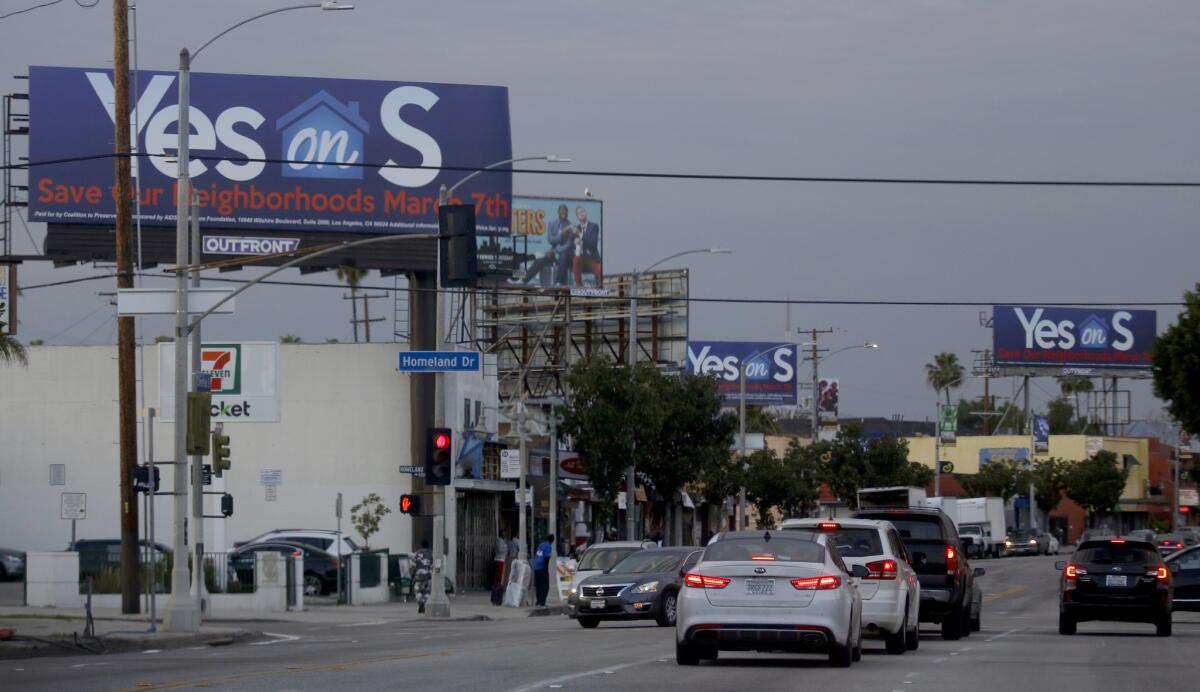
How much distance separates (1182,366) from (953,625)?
20.4 meters

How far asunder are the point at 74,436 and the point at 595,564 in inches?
932

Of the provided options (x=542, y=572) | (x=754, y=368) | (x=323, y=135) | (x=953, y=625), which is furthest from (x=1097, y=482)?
(x=953, y=625)

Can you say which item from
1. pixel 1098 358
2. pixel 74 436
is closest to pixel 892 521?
pixel 74 436

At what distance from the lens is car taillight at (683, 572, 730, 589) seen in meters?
18.3

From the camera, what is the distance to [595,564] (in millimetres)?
36094

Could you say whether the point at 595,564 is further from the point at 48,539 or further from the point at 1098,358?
the point at 1098,358

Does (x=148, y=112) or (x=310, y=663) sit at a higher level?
(x=148, y=112)

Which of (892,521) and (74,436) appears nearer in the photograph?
(892,521)

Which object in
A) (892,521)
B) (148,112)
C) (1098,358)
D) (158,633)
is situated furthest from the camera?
(1098,358)

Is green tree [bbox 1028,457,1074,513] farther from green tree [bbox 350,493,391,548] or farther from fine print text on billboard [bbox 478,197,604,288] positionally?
green tree [bbox 350,493,391,548]

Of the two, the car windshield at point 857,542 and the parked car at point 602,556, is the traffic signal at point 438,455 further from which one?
the car windshield at point 857,542

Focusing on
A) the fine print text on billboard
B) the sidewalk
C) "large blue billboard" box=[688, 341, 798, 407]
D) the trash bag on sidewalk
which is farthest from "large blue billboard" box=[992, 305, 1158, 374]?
the trash bag on sidewalk

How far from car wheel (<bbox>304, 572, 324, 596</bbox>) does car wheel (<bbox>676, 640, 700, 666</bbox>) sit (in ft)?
86.9

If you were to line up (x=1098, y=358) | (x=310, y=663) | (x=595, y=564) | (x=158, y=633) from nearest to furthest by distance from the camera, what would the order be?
1. (x=310, y=663)
2. (x=158, y=633)
3. (x=595, y=564)
4. (x=1098, y=358)
